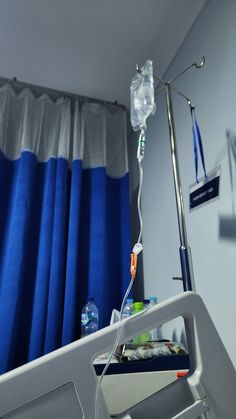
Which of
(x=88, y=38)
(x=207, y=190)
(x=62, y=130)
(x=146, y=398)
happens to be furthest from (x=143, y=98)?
(x=62, y=130)

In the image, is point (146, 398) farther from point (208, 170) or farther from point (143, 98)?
point (208, 170)

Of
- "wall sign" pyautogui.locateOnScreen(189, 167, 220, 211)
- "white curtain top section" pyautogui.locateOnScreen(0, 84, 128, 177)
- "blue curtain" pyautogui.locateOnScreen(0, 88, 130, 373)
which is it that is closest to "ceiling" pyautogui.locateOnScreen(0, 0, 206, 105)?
"white curtain top section" pyautogui.locateOnScreen(0, 84, 128, 177)

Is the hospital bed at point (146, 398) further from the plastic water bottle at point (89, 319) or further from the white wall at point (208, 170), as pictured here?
the plastic water bottle at point (89, 319)

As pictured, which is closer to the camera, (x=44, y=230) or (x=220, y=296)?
(x=220, y=296)

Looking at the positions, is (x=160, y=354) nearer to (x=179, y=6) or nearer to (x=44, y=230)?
(x=44, y=230)

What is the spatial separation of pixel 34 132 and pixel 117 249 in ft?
2.98

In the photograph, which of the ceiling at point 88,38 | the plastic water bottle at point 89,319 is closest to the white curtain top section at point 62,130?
the ceiling at point 88,38

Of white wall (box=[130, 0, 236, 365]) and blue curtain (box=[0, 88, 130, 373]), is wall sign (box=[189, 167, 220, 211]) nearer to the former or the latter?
white wall (box=[130, 0, 236, 365])

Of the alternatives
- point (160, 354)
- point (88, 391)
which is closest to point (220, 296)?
point (160, 354)

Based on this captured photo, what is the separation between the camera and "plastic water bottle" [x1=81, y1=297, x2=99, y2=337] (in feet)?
4.44

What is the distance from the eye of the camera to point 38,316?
1294 millimetres

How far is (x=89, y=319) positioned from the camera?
4.49 feet

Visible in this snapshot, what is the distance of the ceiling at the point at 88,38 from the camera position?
1.20 metres

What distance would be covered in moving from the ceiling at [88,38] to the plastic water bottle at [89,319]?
1.35 metres
